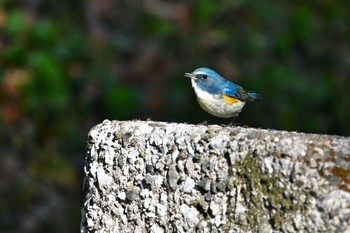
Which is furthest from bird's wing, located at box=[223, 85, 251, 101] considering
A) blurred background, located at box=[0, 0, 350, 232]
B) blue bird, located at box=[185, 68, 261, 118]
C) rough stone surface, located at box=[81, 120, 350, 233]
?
blurred background, located at box=[0, 0, 350, 232]

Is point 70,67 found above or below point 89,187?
above

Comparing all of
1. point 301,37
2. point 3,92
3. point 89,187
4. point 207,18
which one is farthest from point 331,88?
point 89,187

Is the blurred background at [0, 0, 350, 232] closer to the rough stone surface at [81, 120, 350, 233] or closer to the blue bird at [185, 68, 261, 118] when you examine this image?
the blue bird at [185, 68, 261, 118]

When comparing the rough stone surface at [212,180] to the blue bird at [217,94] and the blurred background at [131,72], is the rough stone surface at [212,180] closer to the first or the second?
the blue bird at [217,94]

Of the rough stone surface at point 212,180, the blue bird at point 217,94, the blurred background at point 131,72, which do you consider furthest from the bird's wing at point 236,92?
the blurred background at point 131,72

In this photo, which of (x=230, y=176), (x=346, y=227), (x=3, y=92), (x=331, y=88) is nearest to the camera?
(x=346, y=227)

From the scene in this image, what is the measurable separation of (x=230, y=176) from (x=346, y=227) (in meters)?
0.34

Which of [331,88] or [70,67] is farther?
[331,88]

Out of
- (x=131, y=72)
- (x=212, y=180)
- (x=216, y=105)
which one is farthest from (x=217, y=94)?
(x=131, y=72)

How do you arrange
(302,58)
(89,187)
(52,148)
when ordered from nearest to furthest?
(89,187) → (52,148) → (302,58)

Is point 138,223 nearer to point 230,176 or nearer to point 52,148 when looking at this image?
point 230,176

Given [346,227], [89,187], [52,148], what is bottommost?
[346,227]

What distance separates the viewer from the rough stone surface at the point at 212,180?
6.40 ft

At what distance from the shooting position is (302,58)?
9.64 metres
